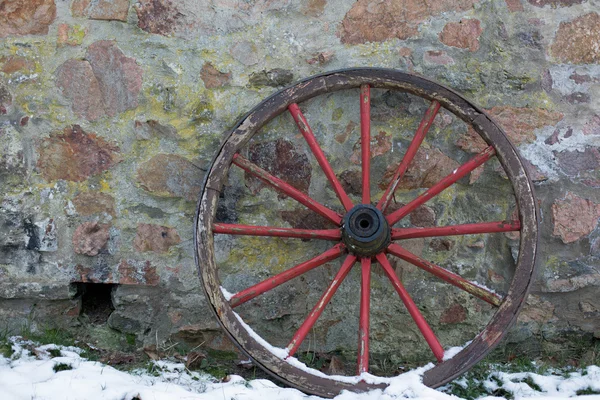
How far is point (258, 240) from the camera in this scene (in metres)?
3.05

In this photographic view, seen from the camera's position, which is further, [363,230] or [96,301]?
[96,301]

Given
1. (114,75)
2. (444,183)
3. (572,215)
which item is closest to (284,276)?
(444,183)

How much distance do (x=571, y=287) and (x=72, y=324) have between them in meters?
2.14

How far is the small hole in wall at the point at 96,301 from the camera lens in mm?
3119

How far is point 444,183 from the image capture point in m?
2.80

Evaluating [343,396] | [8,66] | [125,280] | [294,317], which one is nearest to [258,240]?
[294,317]

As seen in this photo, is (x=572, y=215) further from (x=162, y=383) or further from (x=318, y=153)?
(x=162, y=383)

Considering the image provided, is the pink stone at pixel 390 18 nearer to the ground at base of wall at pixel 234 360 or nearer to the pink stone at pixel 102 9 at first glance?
the pink stone at pixel 102 9

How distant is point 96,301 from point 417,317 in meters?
1.41

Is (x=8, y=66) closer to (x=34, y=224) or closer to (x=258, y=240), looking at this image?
(x=34, y=224)

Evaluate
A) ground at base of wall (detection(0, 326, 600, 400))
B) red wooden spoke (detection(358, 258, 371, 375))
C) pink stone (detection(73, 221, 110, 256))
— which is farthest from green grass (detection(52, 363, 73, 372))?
red wooden spoke (detection(358, 258, 371, 375))

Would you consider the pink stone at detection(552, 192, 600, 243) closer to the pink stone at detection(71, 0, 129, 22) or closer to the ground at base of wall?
the ground at base of wall

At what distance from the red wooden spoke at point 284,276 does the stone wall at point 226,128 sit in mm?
246

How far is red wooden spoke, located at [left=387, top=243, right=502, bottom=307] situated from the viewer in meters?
2.69
